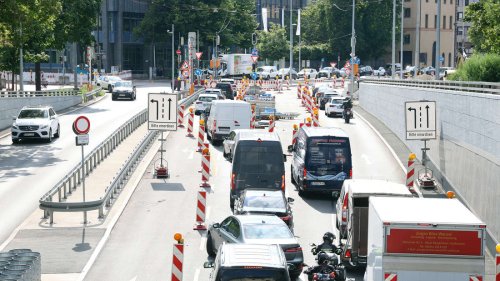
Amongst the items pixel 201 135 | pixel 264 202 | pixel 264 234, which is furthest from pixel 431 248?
pixel 201 135

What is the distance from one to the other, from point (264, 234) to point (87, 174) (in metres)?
15.7

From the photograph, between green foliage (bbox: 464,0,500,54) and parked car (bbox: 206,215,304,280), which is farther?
green foliage (bbox: 464,0,500,54)

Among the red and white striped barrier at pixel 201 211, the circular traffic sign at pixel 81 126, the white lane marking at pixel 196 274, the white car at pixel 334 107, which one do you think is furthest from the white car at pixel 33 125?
the white lane marking at pixel 196 274

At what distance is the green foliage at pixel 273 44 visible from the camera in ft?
444

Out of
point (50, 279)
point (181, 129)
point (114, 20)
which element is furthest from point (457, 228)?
point (114, 20)

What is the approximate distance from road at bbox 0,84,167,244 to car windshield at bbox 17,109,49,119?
4.55 ft

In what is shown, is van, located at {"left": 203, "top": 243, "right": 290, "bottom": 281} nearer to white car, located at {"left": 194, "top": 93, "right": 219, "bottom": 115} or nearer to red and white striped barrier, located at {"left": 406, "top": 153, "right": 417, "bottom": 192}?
red and white striped barrier, located at {"left": 406, "top": 153, "right": 417, "bottom": 192}

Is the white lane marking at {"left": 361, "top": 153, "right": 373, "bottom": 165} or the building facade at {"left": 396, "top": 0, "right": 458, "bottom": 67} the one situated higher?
the building facade at {"left": 396, "top": 0, "right": 458, "bottom": 67}

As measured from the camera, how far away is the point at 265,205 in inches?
956

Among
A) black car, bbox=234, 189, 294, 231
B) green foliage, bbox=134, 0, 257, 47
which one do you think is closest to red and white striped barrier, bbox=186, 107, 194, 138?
black car, bbox=234, 189, 294, 231

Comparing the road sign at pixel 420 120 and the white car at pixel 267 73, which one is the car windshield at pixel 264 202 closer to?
the road sign at pixel 420 120

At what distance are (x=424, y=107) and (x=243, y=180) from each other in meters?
8.13

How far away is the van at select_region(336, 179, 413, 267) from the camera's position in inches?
814

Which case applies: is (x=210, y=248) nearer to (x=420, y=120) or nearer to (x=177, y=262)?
(x=177, y=262)
